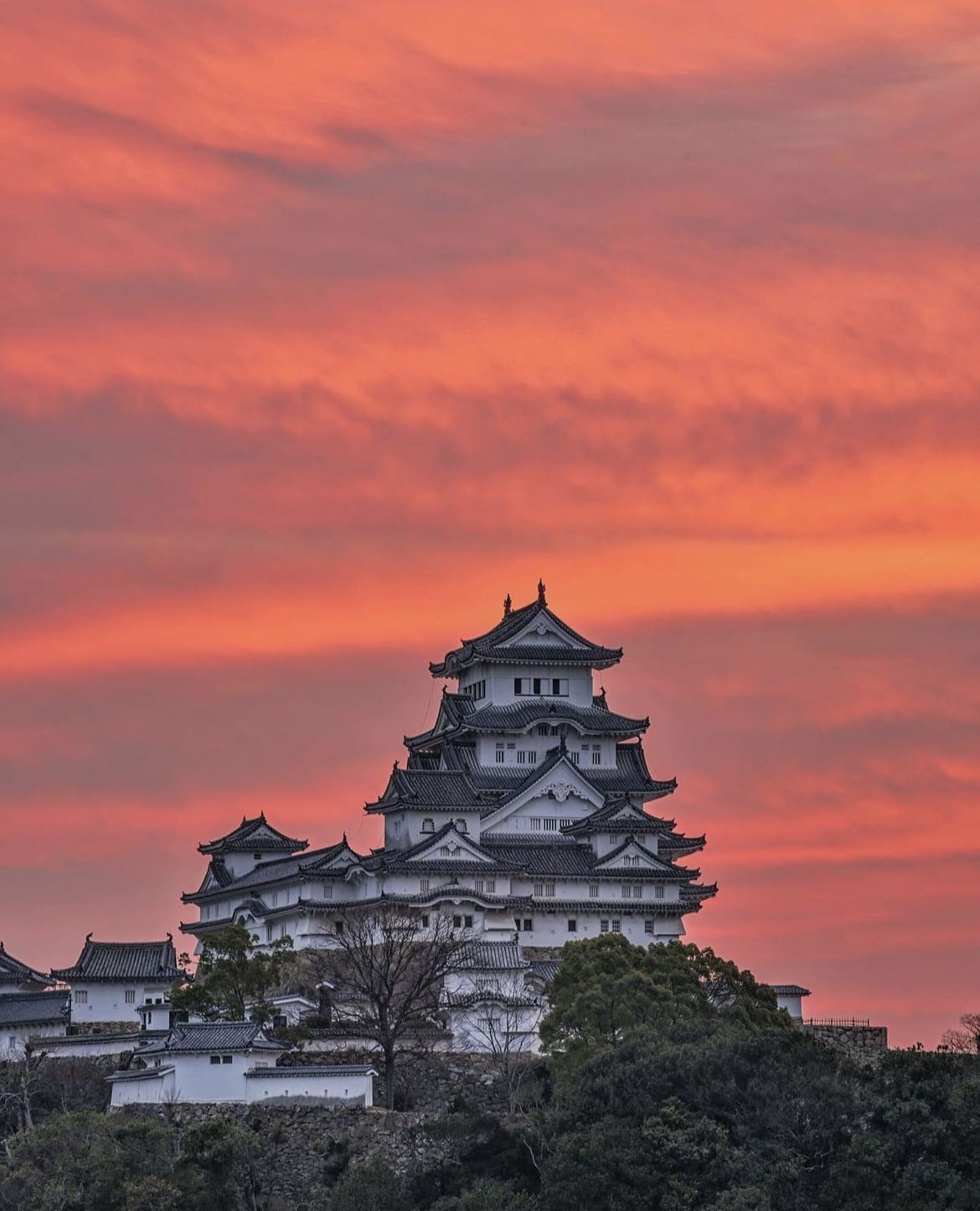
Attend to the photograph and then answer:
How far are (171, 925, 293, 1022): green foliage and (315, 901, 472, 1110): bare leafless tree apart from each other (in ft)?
8.03

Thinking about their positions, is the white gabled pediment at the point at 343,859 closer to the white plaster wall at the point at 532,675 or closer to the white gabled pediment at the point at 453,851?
the white gabled pediment at the point at 453,851

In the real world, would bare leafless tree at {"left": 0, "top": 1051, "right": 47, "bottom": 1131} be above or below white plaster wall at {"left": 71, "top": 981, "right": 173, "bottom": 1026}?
below

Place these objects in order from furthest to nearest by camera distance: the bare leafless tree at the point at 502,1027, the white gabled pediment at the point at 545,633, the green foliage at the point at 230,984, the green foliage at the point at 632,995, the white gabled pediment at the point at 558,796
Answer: the white gabled pediment at the point at 545,633, the white gabled pediment at the point at 558,796, the green foliage at the point at 230,984, the bare leafless tree at the point at 502,1027, the green foliage at the point at 632,995

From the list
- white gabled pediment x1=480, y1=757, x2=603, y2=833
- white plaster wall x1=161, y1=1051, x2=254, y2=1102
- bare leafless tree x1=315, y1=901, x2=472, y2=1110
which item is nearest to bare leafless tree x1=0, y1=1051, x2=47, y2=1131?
white plaster wall x1=161, y1=1051, x2=254, y2=1102

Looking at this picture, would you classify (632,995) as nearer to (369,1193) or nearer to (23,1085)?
(369,1193)

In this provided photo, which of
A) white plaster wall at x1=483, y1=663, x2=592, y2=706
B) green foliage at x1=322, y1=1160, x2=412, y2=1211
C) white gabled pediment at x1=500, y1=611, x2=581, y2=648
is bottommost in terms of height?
green foliage at x1=322, y1=1160, x2=412, y2=1211

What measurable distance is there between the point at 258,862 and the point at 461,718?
8848 millimetres

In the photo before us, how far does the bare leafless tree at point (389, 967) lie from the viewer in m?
77.0

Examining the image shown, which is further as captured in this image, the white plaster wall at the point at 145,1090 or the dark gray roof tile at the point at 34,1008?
the dark gray roof tile at the point at 34,1008

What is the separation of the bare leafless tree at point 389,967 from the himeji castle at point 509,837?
0.90 m

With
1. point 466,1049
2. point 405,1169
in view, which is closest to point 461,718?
point 466,1049

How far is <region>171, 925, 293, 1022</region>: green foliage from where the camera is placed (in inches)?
3162

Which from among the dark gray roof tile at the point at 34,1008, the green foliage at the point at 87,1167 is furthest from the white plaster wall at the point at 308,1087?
the dark gray roof tile at the point at 34,1008

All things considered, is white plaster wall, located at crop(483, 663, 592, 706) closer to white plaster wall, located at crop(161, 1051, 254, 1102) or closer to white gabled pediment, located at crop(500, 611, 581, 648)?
white gabled pediment, located at crop(500, 611, 581, 648)
